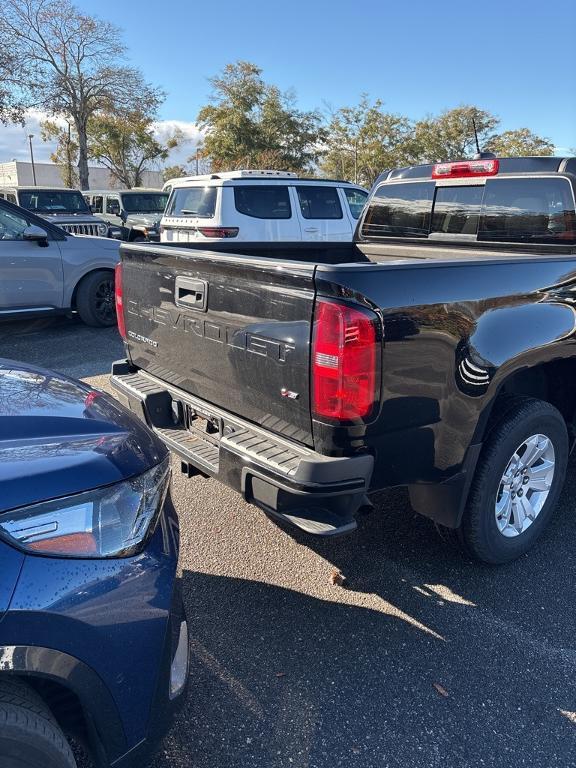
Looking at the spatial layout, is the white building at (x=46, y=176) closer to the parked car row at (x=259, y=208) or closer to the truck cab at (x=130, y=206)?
the truck cab at (x=130, y=206)

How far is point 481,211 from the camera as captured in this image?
3.95 metres

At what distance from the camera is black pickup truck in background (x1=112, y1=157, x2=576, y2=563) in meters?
2.34

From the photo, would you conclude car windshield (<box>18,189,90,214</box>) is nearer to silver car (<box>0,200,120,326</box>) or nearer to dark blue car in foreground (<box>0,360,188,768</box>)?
silver car (<box>0,200,120,326</box>)

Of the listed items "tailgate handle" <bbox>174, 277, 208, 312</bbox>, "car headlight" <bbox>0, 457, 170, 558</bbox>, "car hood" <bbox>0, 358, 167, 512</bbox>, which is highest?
"tailgate handle" <bbox>174, 277, 208, 312</bbox>

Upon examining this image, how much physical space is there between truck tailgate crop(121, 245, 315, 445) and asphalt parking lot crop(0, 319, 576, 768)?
897 millimetres

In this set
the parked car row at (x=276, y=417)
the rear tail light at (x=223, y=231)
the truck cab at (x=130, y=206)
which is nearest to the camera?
the parked car row at (x=276, y=417)

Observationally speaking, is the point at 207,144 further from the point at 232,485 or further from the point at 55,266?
the point at 232,485

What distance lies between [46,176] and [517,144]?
130 feet

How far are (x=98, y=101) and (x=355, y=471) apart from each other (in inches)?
1264

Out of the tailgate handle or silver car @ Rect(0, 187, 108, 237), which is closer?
the tailgate handle

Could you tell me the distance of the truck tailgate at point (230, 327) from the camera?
2.43 metres

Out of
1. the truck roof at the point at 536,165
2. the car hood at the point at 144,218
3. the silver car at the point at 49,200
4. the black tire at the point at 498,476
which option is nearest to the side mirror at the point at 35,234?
the truck roof at the point at 536,165

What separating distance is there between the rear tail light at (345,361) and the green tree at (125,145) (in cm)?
3542

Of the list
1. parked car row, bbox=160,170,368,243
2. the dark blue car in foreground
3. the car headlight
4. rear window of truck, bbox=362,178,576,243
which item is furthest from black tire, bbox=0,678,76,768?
parked car row, bbox=160,170,368,243
